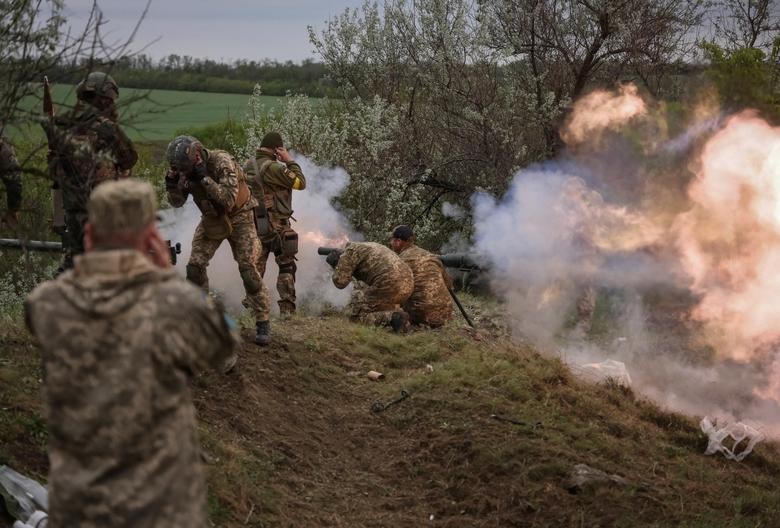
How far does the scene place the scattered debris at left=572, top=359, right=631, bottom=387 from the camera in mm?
10406

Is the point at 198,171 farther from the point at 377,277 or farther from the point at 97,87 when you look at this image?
the point at 377,277

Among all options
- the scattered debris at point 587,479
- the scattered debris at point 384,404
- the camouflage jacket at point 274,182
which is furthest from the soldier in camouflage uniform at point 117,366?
the camouflage jacket at point 274,182

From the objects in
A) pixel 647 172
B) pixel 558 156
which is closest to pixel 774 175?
pixel 647 172

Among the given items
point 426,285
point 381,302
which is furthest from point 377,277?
point 426,285

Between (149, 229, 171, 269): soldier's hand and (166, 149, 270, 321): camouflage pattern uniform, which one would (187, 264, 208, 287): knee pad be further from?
(149, 229, 171, 269): soldier's hand

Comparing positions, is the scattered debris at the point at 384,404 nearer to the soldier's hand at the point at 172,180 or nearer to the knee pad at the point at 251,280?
the knee pad at the point at 251,280

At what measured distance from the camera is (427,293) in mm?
12180

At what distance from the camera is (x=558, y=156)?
16.8 metres

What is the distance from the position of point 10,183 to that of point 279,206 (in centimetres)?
565

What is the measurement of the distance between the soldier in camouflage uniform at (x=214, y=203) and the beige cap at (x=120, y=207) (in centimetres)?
495

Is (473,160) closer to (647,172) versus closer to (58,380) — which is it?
(647,172)

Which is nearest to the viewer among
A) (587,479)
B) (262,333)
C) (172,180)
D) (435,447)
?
(587,479)

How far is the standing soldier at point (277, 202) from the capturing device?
1155 cm

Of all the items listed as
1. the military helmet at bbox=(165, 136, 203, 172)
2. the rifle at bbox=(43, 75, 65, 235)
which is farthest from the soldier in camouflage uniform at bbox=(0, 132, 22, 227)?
the military helmet at bbox=(165, 136, 203, 172)
